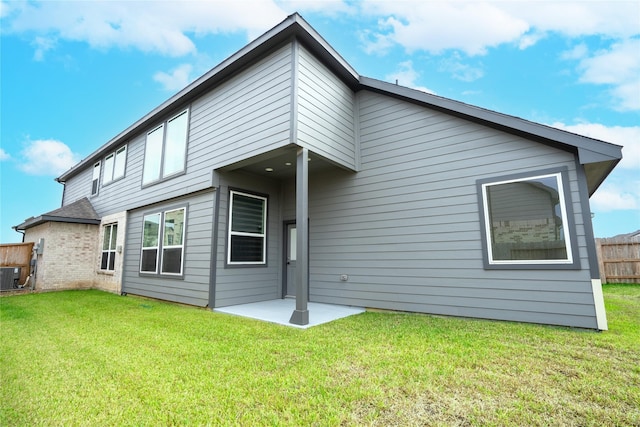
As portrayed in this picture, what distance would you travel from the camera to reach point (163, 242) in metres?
7.53

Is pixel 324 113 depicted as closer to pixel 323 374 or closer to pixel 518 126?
pixel 518 126

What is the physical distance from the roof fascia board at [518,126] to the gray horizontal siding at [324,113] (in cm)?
87

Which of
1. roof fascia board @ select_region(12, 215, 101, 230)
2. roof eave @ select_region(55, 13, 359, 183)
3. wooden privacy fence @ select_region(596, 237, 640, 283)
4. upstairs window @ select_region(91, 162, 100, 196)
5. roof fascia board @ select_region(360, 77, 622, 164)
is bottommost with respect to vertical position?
wooden privacy fence @ select_region(596, 237, 640, 283)

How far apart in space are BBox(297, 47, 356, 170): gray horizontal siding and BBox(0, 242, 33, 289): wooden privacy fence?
11.3 meters

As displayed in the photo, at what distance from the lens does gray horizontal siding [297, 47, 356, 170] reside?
5105mm

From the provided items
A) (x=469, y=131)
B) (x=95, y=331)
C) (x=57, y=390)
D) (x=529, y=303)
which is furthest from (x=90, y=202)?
(x=529, y=303)

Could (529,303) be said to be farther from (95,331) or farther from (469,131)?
(95,331)

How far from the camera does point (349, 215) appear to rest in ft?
20.7

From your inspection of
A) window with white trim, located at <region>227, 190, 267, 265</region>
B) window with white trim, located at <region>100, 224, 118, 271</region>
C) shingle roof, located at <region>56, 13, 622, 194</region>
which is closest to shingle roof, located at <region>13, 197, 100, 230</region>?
window with white trim, located at <region>100, 224, 118, 271</region>

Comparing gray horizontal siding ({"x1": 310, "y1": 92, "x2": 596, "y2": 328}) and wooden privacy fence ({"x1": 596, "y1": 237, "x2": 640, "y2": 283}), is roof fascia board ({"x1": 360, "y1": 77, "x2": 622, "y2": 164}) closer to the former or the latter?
gray horizontal siding ({"x1": 310, "y1": 92, "x2": 596, "y2": 328})

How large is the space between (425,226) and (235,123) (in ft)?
14.1

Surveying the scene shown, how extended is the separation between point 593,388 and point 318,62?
579cm

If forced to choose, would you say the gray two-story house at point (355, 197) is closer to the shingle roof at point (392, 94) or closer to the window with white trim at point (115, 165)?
the shingle roof at point (392, 94)

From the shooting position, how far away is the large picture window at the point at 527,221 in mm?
4230
